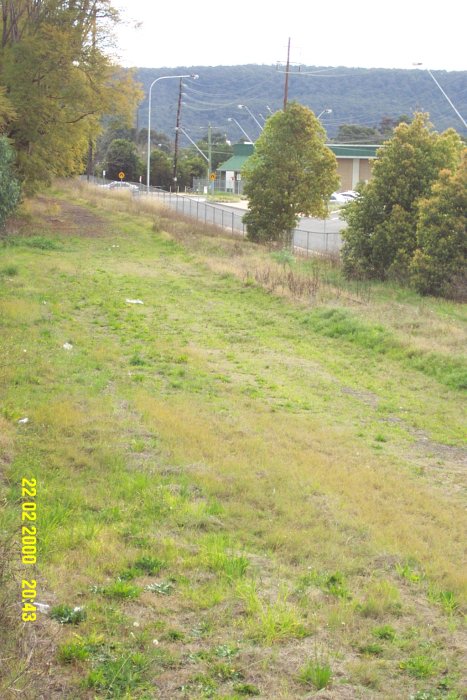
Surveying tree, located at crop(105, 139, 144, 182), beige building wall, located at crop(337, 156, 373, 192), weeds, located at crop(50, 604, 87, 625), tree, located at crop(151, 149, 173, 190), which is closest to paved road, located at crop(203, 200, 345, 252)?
tree, located at crop(151, 149, 173, 190)

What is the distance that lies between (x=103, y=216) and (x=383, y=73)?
137541 millimetres

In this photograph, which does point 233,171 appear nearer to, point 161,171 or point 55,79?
point 161,171

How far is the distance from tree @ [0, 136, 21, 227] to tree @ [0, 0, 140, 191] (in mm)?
2368

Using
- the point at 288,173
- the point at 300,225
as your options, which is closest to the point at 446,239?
the point at 288,173

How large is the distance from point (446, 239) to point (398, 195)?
3.89m

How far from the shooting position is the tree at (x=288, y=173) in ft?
117

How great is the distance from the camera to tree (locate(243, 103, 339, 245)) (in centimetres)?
3566

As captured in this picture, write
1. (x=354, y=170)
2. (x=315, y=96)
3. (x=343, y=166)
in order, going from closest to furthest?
(x=354, y=170) < (x=343, y=166) < (x=315, y=96)

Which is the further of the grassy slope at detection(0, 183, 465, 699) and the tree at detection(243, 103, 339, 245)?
the tree at detection(243, 103, 339, 245)

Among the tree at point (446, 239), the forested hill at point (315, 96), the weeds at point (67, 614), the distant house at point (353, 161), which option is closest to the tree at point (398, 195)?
the tree at point (446, 239)

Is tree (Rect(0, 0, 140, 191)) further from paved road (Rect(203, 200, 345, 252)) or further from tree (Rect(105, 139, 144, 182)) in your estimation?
tree (Rect(105, 139, 144, 182))

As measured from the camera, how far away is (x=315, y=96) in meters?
155

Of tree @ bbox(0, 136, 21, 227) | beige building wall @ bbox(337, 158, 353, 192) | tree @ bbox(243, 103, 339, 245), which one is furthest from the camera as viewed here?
beige building wall @ bbox(337, 158, 353, 192)

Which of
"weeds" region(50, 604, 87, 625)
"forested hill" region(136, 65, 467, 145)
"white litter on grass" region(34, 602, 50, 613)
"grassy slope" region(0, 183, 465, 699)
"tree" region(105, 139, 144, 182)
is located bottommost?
"grassy slope" region(0, 183, 465, 699)
